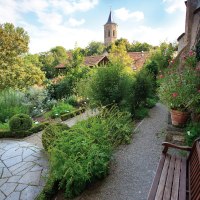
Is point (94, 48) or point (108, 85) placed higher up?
point (94, 48)

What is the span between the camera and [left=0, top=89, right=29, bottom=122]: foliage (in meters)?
8.19

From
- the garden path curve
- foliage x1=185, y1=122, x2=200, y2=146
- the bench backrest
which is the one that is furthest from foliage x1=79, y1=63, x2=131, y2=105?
the bench backrest

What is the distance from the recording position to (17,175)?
13.4ft

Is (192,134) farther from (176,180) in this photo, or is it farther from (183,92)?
(176,180)

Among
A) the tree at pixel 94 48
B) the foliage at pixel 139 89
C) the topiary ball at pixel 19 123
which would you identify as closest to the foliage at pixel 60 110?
the topiary ball at pixel 19 123

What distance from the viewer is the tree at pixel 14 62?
1209cm

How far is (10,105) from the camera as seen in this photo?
8.93 metres

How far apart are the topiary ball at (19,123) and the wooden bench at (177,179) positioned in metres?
5.11

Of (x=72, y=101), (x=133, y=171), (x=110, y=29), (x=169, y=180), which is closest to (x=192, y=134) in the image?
(x=133, y=171)

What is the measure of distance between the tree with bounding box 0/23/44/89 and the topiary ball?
20.5 feet

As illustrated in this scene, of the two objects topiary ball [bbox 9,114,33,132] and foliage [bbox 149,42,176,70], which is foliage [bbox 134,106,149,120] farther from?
foliage [bbox 149,42,176,70]

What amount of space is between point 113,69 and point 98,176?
4.40m

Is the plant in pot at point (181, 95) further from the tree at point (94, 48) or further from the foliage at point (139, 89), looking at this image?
the tree at point (94, 48)

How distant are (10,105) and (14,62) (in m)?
5.35
